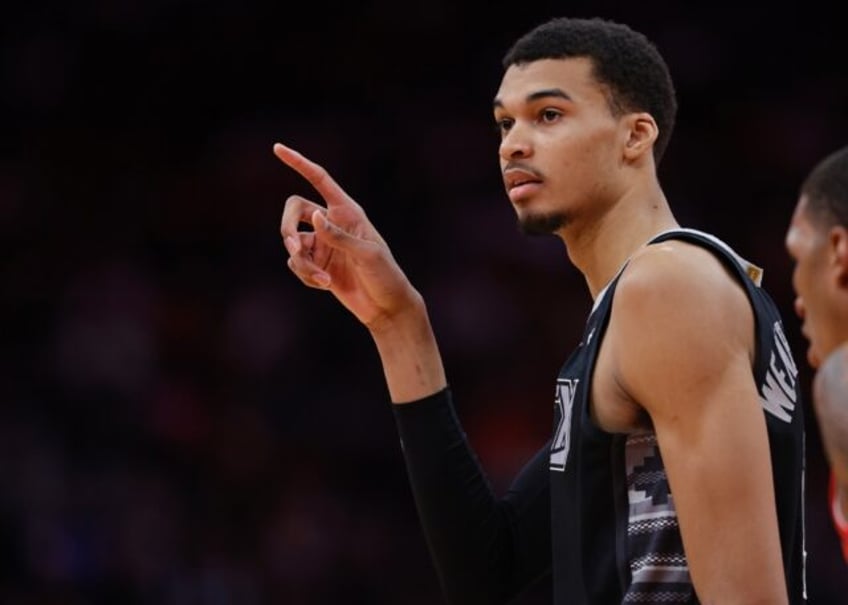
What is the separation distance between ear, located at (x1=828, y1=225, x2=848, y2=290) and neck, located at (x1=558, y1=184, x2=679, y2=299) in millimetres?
986

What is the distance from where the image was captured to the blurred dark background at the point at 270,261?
349 inches

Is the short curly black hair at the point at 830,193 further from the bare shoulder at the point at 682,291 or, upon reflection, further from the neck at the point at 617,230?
the neck at the point at 617,230

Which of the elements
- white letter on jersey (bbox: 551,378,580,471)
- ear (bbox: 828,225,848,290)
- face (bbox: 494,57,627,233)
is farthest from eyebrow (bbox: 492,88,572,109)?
ear (bbox: 828,225,848,290)

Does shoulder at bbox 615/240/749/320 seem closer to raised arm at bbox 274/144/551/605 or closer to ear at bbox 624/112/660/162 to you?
ear at bbox 624/112/660/162

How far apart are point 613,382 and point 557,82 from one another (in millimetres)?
780

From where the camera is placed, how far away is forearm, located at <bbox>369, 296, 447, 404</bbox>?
3.79 m

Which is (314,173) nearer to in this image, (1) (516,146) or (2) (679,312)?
(1) (516,146)

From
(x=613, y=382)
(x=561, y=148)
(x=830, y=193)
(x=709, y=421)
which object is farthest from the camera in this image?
(x=561, y=148)

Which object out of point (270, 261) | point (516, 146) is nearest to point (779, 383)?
point (516, 146)

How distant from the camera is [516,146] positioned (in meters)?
3.47

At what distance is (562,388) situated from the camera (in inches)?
130

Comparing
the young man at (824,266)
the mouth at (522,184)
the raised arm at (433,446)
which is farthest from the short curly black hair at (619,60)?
the young man at (824,266)

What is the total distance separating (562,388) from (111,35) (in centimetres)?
891

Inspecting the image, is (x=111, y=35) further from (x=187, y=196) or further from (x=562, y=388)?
(x=562, y=388)
